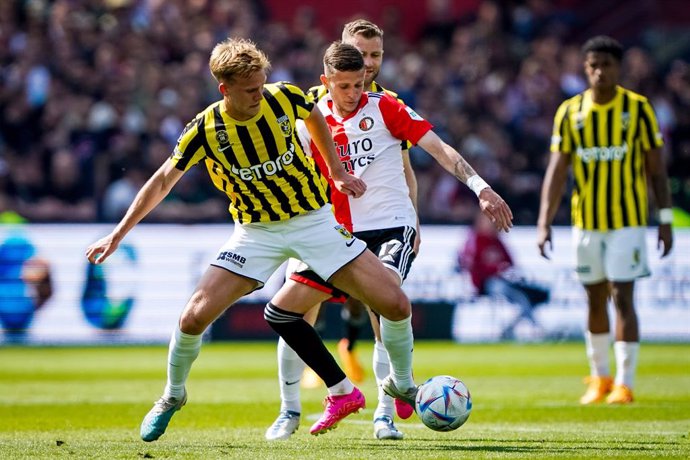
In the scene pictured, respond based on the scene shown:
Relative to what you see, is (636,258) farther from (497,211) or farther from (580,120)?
(497,211)

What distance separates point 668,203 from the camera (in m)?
9.37

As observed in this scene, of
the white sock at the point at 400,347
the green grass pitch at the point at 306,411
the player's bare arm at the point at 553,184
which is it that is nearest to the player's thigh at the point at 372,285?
the white sock at the point at 400,347

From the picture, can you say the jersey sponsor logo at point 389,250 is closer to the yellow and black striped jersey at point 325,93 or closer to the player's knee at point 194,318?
the yellow and black striped jersey at point 325,93

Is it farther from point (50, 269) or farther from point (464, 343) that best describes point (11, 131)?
point (464, 343)

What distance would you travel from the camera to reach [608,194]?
9375 mm

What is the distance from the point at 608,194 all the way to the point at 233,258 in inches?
154

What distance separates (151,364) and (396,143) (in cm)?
684

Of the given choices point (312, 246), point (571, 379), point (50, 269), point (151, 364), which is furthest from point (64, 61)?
point (312, 246)

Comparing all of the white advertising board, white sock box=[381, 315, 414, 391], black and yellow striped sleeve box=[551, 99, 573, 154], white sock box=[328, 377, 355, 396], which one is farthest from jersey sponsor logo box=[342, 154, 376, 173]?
the white advertising board

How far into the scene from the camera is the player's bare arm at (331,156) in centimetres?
648

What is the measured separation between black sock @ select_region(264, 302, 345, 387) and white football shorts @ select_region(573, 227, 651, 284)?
3.28 meters

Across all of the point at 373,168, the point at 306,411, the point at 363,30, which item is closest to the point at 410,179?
the point at 373,168

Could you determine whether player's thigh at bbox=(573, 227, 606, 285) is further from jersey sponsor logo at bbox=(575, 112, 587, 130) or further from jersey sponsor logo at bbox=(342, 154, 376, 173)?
jersey sponsor logo at bbox=(342, 154, 376, 173)

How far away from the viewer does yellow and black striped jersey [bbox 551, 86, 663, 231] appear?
30.7 ft
